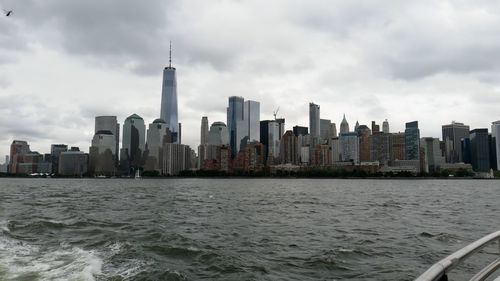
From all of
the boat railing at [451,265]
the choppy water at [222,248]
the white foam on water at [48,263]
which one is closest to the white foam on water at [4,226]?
the choppy water at [222,248]

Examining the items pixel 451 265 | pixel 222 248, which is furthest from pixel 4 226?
pixel 451 265

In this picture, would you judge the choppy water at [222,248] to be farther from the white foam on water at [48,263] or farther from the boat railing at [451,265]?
the boat railing at [451,265]

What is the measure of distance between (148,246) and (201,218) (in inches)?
553

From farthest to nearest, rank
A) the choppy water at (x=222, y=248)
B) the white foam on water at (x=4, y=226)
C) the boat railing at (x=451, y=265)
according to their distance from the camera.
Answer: the white foam on water at (x=4, y=226) < the choppy water at (x=222, y=248) < the boat railing at (x=451, y=265)

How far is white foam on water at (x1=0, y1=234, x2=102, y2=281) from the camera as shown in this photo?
1438 cm

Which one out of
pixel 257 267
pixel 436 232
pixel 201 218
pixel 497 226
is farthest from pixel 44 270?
pixel 497 226

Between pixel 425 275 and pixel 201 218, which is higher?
pixel 425 275

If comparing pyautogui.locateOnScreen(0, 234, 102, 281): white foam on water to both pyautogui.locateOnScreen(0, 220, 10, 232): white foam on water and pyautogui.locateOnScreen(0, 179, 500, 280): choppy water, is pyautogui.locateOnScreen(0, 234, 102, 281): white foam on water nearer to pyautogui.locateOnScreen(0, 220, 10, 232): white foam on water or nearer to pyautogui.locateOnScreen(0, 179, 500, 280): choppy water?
pyautogui.locateOnScreen(0, 179, 500, 280): choppy water

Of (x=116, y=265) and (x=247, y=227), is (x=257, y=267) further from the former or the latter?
(x=247, y=227)

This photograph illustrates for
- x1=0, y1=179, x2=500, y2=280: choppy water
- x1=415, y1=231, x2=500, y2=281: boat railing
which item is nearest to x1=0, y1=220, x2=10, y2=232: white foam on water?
x1=0, y1=179, x2=500, y2=280: choppy water

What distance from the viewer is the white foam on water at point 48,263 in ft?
47.2

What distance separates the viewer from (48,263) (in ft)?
53.3

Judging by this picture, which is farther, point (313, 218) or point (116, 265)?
point (313, 218)

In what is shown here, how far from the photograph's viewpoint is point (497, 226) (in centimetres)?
3133
